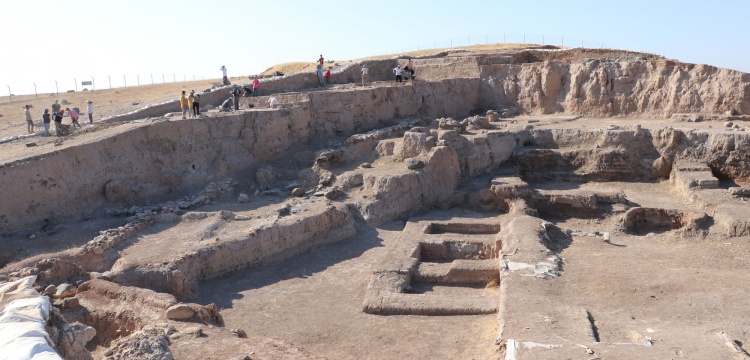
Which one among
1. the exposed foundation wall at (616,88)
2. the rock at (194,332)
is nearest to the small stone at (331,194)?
the rock at (194,332)

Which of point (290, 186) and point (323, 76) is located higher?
point (323, 76)

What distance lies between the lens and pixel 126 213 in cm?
1380

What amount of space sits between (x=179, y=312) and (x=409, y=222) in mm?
6975

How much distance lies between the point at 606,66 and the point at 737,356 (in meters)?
15.6

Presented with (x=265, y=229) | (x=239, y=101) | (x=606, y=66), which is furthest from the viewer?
(x=606, y=66)

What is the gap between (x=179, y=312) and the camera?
28.4 feet

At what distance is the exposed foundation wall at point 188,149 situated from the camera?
43.4ft

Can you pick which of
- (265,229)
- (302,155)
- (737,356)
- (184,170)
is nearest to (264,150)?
(302,155)

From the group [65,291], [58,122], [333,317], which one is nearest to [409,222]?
[333,317]

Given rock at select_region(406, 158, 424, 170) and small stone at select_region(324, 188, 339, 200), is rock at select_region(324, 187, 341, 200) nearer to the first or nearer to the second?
small stone at select_region(324, 188, 339, 200)

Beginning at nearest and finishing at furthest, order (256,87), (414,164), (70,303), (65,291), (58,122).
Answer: (70,303)
(65,291)
(58,122)
(414,164)
(256,87)

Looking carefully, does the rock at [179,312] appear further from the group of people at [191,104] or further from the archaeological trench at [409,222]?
the group of people at [191,104]

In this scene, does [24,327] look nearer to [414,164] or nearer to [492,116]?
[414,164]

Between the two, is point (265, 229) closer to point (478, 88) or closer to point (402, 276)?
point (402, 276)
